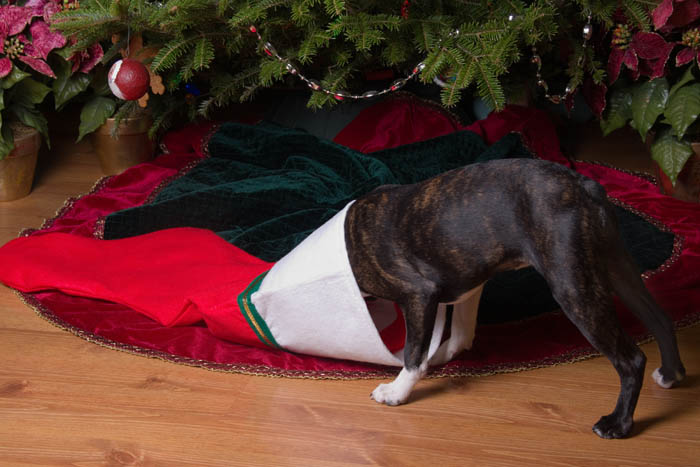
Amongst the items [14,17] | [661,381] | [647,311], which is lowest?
[661,381]

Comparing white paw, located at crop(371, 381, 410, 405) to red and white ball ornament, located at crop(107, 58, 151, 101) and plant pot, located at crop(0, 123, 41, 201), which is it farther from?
plant pot, located at crop(0, 123, 41, 201)

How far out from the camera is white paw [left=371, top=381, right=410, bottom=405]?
5.67 feet

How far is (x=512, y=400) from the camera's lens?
1760 millimetres

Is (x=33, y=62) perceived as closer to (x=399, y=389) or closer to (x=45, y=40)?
(x=45, y=40)

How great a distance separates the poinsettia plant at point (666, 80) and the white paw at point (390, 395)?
143cm

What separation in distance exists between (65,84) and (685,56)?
2222 mm

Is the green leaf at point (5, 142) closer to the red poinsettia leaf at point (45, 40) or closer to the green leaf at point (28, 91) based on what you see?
the green leaf at point (28, 91)

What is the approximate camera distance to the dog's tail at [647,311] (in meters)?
1.59

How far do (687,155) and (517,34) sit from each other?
747 millimetres

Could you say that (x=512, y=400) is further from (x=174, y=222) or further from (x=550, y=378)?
(x=174, y=222)

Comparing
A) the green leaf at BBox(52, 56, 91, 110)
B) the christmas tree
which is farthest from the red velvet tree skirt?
the green leaf at BBox(52, 56, 91, 110)

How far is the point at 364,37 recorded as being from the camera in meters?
2.42

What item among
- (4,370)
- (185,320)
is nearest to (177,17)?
(185,320)

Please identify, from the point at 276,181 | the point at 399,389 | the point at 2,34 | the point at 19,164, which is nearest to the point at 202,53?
the point at 276,181
